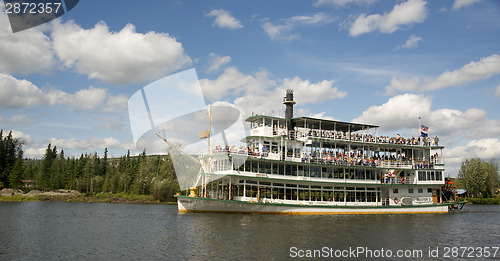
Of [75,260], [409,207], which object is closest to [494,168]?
[409,207]

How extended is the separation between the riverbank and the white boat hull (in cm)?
3794

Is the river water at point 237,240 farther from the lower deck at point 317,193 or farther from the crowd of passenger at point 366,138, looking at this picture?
the crowd of passenger at point 366,138

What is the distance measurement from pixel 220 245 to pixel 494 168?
288ft

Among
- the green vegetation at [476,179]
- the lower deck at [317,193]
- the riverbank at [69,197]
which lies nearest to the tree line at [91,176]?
the riverbank at [69,197]

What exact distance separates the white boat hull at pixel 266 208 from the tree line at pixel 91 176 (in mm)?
37290

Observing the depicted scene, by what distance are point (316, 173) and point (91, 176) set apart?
67.4 meters

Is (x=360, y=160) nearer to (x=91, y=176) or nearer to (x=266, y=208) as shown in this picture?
(x=266, y=208)

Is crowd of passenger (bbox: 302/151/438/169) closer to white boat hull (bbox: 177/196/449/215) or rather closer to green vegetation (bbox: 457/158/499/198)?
white boat hull (bbox: 177/196/449/215)

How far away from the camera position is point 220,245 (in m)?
18.3

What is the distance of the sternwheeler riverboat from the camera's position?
32.8 meters

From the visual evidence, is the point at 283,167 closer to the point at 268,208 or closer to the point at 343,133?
the point at 268,208

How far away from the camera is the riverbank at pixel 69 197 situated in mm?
66812

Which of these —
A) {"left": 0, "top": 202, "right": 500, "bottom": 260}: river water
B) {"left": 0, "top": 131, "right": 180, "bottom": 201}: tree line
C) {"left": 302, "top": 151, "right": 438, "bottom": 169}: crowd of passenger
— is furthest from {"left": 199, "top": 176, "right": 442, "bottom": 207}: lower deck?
{"left": 0, "top": 131, "right": 180, "bottom": 201}: tree line

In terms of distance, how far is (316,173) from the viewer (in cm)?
3606
